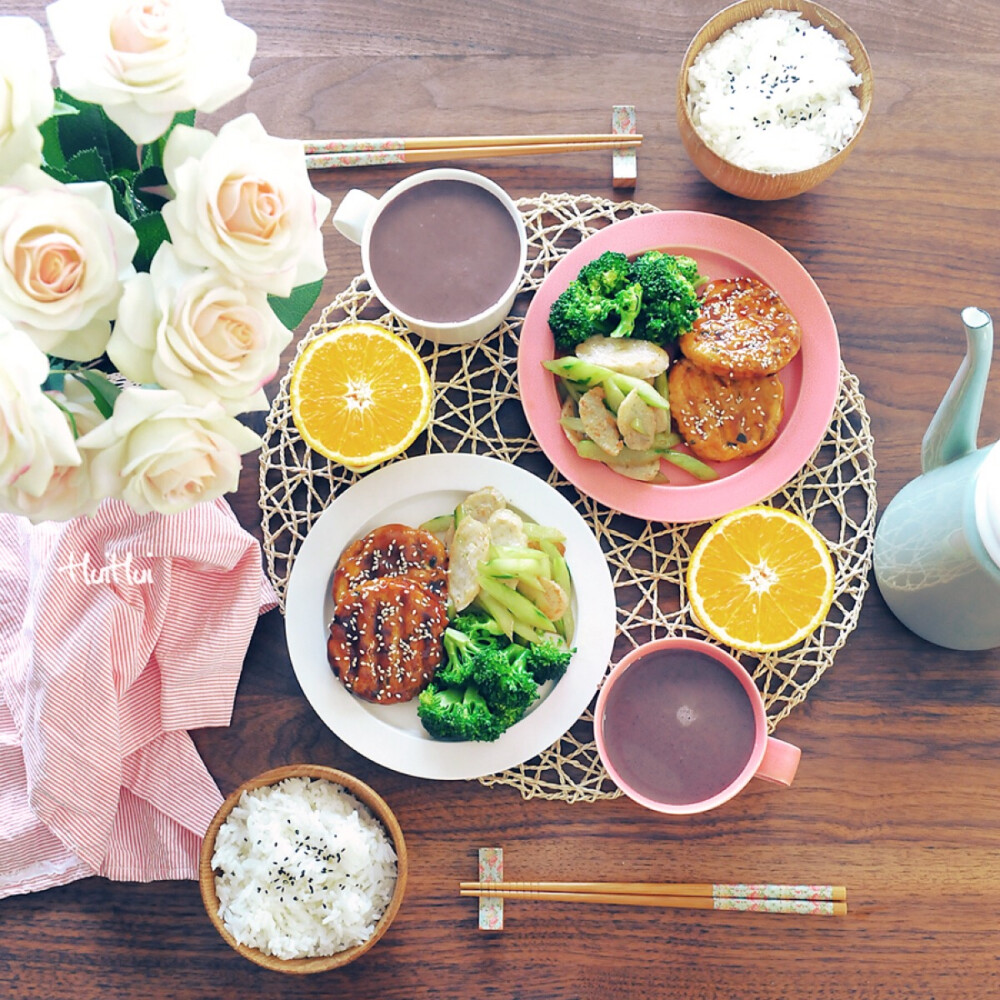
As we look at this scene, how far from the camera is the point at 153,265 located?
1074 millimetres

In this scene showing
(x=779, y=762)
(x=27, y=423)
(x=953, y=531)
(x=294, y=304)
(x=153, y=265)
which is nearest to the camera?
(x=27, y=423)

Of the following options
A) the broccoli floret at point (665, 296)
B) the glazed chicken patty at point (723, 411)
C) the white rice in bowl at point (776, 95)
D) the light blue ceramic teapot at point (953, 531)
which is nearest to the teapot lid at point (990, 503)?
the light blue ceramic teapot at point (953, 531)

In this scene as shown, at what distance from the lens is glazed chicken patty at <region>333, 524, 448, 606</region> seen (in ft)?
6.01

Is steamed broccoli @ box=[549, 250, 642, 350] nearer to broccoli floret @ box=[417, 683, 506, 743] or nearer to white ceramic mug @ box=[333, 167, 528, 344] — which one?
white ceramic mug @ box=[333, 167, 528, 344]

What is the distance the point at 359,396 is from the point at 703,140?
840 millimetres

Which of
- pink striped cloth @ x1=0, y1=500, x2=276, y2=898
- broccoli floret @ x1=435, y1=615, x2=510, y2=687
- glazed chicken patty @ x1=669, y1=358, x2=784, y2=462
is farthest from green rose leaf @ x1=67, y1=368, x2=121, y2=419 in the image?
glazed chicken patty @ x1=669, y1=358, x2=784, y2=462

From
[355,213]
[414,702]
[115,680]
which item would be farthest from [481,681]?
[355,213]

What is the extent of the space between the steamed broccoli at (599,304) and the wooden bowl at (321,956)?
0.94m

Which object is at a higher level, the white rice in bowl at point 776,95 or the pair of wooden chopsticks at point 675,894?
the white rice in bowl at point 776,95

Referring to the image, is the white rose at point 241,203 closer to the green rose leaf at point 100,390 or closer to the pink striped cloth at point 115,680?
the green rose leaf at point 100,390

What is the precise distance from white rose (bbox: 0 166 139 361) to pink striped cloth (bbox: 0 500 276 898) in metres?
0.82

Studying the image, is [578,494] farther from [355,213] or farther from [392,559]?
[355,213]

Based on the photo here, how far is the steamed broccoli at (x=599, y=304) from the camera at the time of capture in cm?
181

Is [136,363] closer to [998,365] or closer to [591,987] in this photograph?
[591,987]
